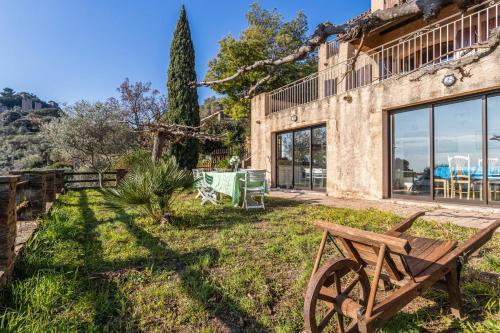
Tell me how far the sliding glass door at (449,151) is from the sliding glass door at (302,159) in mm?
2890

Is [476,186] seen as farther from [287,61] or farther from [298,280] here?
[287,61]

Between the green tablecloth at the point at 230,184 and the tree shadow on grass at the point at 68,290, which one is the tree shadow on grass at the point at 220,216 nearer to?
the green tablecloth at the point at 230,184

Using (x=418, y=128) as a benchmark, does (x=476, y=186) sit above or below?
below

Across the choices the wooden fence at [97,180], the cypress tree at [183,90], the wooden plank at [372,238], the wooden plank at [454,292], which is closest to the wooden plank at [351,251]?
the wooden plank at [372,238]

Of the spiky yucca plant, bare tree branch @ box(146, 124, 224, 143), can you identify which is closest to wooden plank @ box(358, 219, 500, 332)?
the spiky yucca plant

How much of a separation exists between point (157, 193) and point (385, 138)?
630 cm

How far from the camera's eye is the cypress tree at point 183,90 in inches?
560

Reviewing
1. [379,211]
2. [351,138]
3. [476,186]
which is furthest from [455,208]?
[351,138]

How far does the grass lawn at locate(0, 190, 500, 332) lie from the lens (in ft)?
7.42

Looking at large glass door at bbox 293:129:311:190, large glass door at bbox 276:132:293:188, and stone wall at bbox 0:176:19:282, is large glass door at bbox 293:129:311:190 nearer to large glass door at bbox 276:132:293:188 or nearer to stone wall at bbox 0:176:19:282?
large glass door at bbox 276:132:293:188

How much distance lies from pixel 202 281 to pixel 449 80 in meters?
6.70

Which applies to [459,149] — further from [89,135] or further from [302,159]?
[89,135]

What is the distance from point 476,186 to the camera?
639 cm

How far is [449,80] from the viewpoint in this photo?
6199mm
